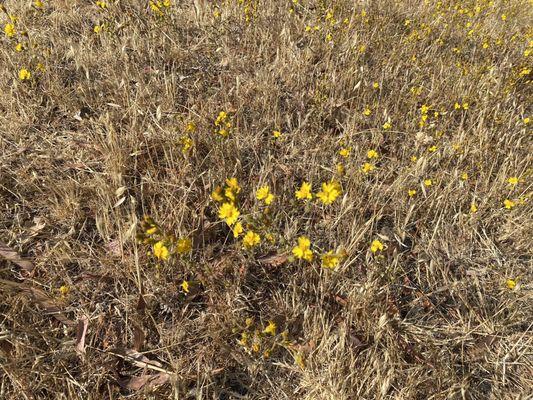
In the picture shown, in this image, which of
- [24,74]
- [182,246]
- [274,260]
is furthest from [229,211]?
[24,74]

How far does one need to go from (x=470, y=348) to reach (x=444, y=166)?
1208 mm

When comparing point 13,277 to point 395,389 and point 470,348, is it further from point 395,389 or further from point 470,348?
point 470,348

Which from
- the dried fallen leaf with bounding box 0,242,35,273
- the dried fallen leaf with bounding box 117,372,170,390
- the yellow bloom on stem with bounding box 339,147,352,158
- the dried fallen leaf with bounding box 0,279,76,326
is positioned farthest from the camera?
the yellow bloom on stem with bounding box 339,147,352,158

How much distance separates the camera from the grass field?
4.90 ft

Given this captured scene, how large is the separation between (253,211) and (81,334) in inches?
37.8

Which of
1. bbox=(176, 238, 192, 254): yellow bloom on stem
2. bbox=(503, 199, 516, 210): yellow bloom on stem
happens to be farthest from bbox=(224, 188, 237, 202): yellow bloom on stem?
bbox=(503, 199, 516, 210): yellow bloom on stem

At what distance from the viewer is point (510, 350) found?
1659 mm

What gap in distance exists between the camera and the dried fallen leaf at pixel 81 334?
1451mm

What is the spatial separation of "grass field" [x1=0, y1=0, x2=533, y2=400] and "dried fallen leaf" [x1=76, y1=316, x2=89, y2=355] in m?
0.01

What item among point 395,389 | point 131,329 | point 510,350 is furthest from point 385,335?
point 131,329

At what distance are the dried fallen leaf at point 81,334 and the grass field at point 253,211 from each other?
12 mm

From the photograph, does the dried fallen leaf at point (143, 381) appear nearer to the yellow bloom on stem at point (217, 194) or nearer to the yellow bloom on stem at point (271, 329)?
the yellow bloom on stem at point (271, 329)

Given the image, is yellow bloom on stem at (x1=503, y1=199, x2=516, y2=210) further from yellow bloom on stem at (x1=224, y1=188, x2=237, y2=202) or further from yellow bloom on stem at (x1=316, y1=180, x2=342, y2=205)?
yellow bloom on stem at (x1=224, y1=188, x2=237, y2=202)

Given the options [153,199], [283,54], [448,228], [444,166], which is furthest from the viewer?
[283,54]
